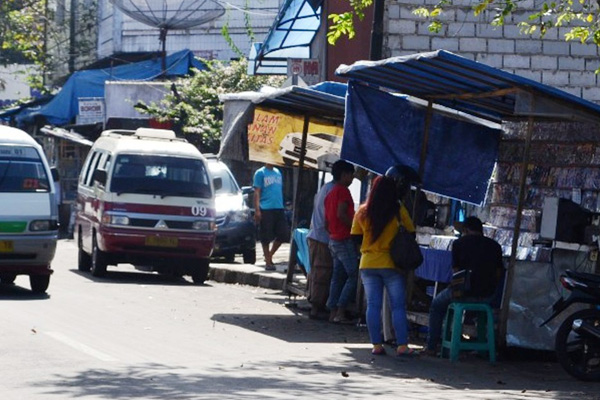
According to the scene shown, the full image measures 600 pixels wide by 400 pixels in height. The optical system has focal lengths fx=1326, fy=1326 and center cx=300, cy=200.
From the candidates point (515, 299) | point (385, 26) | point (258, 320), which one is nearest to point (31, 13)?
point (385, 26)

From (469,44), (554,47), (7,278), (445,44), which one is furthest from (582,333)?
(554,47)

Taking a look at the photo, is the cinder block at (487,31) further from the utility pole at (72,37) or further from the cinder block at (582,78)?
the utility pole at (72,37)

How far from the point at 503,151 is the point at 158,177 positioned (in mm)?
7205

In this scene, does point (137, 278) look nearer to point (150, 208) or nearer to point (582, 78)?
point (150, 208)

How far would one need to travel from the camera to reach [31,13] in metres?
48.5

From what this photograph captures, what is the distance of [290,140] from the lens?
18672mm

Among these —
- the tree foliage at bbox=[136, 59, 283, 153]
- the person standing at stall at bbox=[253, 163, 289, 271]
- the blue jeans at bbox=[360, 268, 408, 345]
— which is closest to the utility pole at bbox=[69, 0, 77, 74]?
the tree foliage at bbox=[136, 59, 283, 153]

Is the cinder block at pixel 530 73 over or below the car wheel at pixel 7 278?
over

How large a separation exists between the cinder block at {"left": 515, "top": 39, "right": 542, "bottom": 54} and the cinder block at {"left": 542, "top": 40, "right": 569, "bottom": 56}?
0.08 meters

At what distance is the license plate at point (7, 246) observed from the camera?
16438mm

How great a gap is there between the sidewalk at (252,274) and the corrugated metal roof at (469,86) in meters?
5.36

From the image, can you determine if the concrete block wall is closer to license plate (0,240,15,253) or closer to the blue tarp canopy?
license plate (0,240,15,253)

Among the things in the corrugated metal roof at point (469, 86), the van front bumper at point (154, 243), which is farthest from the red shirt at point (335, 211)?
the van front bumper at point (154, 243)

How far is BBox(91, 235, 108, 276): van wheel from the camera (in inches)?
798
